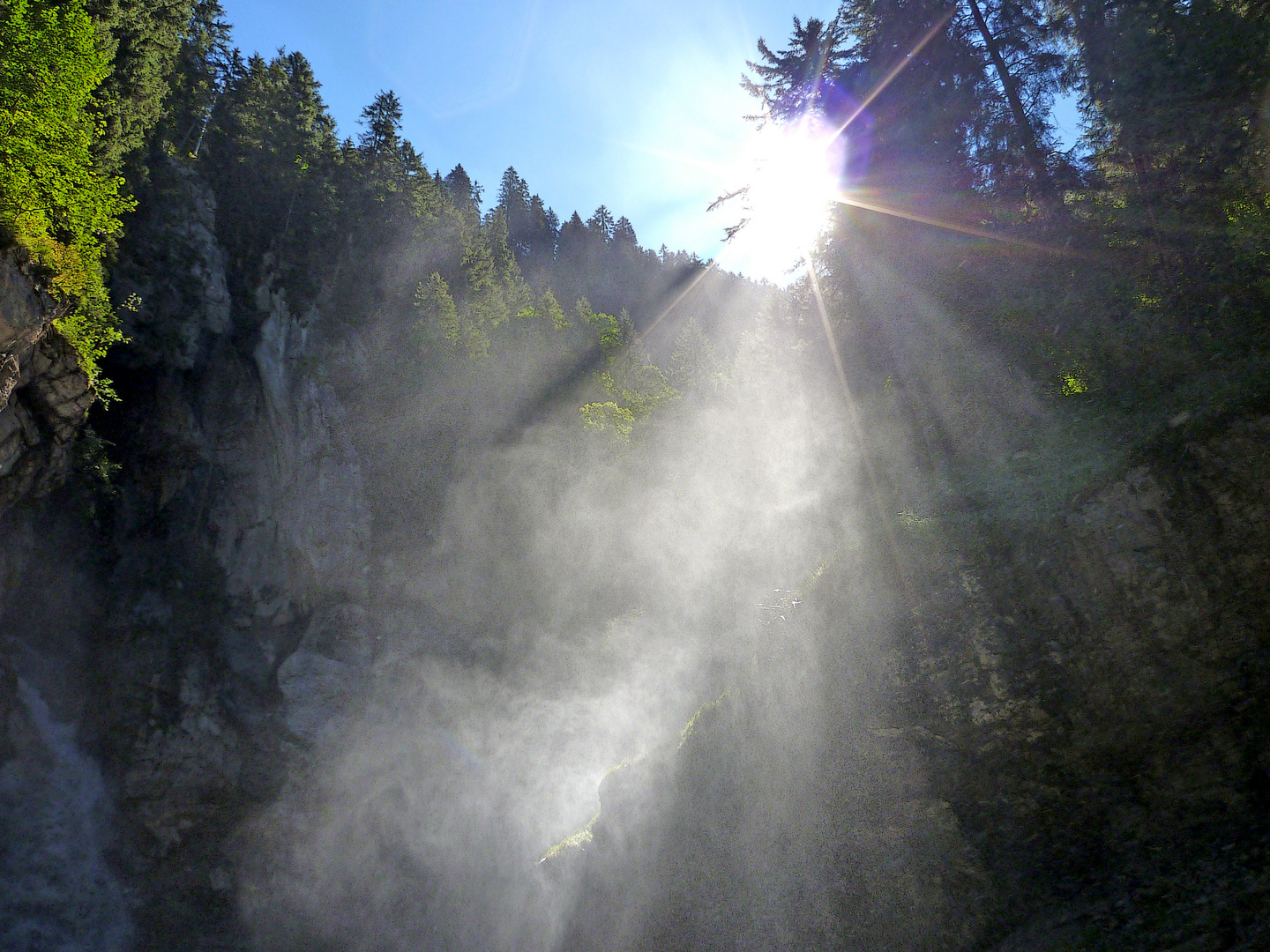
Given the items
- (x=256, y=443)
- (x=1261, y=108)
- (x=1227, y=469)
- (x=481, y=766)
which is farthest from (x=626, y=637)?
(x=1261, y=108)

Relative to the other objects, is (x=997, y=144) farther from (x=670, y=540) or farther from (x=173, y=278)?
(x=173, y=278)

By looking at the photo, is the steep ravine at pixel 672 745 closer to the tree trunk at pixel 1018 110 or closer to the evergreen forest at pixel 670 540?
the evergreen forest at pixel 670 540

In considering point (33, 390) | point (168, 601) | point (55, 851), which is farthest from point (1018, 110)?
point (55, 851)

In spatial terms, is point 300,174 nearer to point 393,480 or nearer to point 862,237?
point 393,480

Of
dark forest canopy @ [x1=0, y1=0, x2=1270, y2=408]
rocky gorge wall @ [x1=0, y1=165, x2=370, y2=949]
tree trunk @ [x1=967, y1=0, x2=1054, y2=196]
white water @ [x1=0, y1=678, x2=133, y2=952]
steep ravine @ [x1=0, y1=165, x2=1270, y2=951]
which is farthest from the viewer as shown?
rocky gorge wall @ [x1=0, y1=165, x2=370, y2=949]

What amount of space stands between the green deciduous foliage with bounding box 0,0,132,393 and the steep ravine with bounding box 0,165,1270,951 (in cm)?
129

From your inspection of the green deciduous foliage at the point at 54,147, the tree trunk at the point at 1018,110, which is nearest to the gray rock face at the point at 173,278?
the green deciduous foliage at the point at 54,147

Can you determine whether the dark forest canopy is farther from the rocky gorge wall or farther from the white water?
the white water

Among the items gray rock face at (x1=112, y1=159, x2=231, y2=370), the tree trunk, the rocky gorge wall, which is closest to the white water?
the rocky gorge wall

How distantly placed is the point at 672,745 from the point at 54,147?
65.2 feet

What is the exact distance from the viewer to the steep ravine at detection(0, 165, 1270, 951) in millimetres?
7664

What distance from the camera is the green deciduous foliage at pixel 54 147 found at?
41.0ft

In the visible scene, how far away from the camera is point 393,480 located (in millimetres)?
26984

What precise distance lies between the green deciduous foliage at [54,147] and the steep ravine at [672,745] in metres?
1.29
